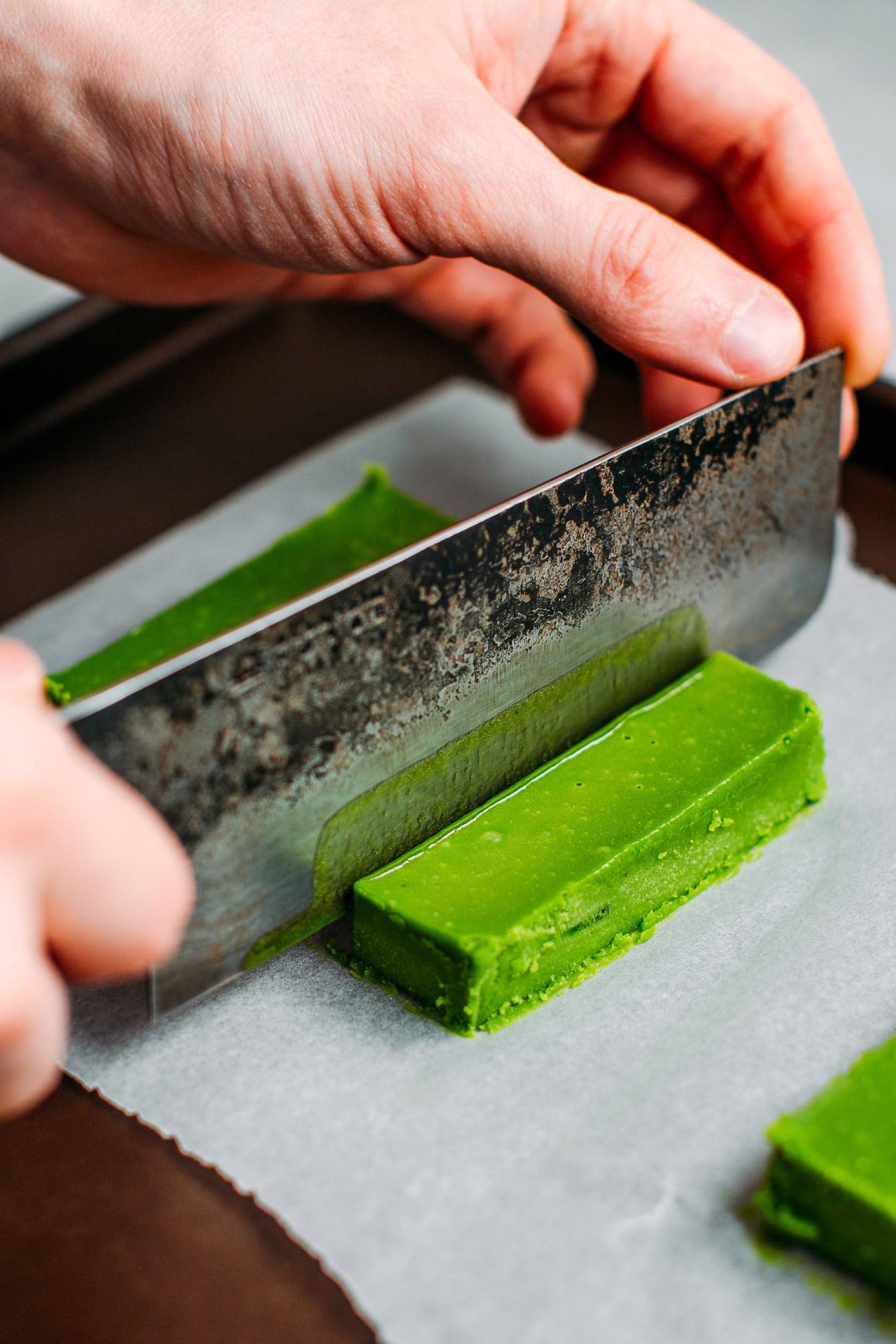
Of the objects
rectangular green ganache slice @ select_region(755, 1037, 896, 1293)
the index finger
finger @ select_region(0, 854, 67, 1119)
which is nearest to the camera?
finger @ select_region(0, 854, 67, 1119)

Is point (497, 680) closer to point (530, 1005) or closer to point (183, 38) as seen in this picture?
point (530, 1005)

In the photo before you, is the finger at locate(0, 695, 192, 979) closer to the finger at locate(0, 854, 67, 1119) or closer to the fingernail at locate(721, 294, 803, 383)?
the finger at locate(0, 854, 67, 1119)

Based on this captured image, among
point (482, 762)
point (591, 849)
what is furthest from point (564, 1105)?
point (482, 762)

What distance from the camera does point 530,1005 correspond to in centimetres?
139

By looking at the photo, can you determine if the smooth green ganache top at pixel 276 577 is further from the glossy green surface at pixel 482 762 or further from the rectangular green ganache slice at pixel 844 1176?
the rectangular green ganache slice at pixel 844 1176

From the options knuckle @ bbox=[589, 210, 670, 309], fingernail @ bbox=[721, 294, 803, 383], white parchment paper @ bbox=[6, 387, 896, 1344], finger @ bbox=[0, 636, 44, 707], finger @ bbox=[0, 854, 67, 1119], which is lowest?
white parchment paper @ bbox=[6, 387, 896, 1344]

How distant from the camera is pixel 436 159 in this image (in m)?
1.52

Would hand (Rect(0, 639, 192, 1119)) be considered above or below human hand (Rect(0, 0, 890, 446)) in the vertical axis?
below

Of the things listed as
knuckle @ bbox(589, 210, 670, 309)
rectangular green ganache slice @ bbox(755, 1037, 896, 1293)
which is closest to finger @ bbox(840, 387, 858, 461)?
knuckle @ bbox(589, 210, 670, 309)

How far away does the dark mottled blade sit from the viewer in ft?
3.97

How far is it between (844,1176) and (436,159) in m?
1.21

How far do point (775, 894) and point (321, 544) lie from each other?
0.89 meters

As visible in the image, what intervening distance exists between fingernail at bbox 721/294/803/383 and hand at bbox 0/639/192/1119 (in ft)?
3.30

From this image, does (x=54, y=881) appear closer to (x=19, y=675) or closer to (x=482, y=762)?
(x=19, y=675)
